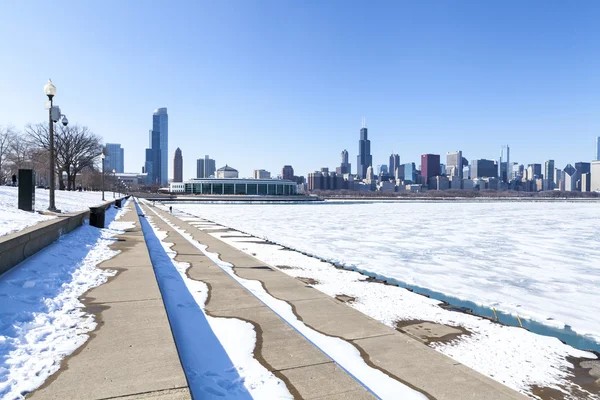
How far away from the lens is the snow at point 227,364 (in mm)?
3959

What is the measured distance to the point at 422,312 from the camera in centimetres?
718

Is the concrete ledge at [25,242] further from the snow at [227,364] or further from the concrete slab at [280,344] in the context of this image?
the concrete slab at [280,344]

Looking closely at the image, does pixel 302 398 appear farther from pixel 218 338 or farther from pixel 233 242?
pixel 233 242

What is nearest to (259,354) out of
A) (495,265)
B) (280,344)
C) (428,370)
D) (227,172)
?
(280,344)

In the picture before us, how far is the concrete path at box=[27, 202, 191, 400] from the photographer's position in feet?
11.4

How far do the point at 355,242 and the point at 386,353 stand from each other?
1330cm

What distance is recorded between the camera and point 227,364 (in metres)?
4.59

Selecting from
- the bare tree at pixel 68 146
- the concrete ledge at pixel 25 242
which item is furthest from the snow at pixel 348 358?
the bare tree at pixel 68 146

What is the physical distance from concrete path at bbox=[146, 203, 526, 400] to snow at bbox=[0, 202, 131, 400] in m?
2.15

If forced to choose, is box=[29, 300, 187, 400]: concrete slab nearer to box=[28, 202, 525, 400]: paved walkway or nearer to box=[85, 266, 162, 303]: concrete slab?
box=[28, 202, 525, 400]: paved walkway

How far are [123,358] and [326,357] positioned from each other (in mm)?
2287

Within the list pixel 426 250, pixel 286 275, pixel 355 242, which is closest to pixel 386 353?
pixel 286 275

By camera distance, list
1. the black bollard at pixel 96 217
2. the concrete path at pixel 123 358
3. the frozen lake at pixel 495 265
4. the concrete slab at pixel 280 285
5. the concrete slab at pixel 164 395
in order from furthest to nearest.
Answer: the black bollard at pixel 96 217 → the frozen lake at pixel 495 265 → the concrete slab at pixel 280 285 → the concrete path at pixel 123 358 → the concrete slab at pixel 164 395

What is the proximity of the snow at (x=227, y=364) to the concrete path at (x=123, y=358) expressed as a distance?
332 mm
